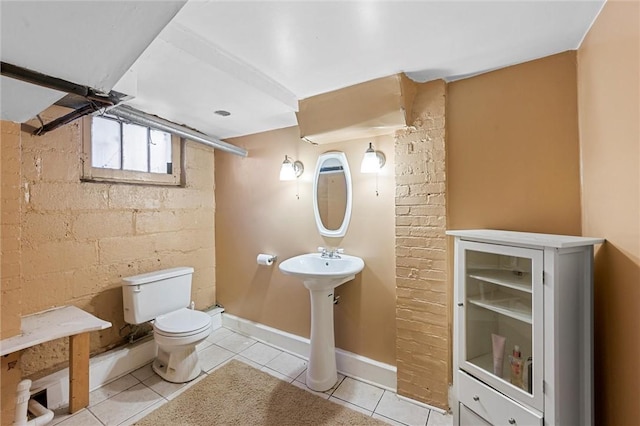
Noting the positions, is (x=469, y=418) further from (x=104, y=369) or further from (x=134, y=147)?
(x=134, y=147)

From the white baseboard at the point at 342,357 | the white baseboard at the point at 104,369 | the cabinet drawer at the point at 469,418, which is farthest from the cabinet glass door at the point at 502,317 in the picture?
the white baseboard at the point at 104,369

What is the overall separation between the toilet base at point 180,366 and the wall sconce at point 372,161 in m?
1.92

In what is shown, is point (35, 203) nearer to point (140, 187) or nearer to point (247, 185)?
point (140, 187)

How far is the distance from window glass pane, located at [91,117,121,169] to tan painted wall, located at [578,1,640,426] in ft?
10.4

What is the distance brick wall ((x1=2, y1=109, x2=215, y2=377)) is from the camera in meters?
1.83

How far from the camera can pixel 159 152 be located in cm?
262

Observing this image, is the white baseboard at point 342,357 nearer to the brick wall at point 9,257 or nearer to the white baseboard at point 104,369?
the white baseboard at point 104,369

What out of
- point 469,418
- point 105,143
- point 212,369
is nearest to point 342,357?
point 469,418

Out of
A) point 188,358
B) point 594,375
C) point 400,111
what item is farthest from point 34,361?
point 594,375

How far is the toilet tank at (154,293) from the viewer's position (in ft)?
6.97

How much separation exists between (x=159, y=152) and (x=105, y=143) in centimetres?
44

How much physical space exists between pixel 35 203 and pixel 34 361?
1.07m

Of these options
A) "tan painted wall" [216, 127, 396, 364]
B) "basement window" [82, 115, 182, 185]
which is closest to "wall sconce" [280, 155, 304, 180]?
"tan painted wall" [216, 127, 396, 364]

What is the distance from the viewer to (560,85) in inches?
56.9
